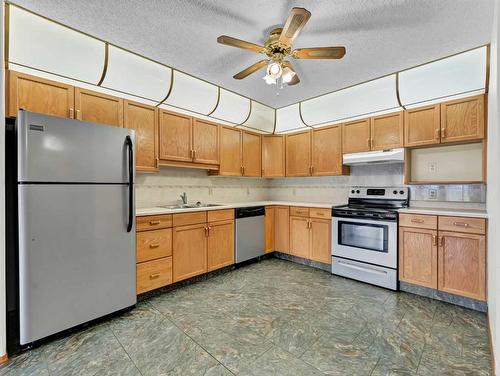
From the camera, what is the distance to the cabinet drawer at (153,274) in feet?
8.48

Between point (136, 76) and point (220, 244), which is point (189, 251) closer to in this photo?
point (220, 244)

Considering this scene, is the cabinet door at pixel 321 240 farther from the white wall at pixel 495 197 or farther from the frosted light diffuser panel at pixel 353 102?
the white wall at pixel 495 197

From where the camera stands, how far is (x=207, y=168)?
3.71 metres

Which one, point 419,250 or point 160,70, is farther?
point 160,70

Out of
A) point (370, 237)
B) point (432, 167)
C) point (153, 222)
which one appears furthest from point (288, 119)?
point (153, 222)

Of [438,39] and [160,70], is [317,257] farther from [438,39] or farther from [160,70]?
[160,70]

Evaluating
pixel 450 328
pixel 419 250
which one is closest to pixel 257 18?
pixel 419 250

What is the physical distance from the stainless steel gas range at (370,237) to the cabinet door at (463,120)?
0.86 m

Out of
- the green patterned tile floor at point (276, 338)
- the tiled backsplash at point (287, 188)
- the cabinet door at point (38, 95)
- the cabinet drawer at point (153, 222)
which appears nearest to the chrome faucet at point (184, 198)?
the tiled backsplash at point (287, 188)

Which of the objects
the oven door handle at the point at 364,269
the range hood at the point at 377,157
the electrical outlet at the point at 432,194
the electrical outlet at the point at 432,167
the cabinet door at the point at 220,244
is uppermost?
the range hood at the point at 377,157

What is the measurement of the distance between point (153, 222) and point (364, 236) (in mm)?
2566

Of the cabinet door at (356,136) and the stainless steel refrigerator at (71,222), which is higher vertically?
the cabinet door at (356,136)

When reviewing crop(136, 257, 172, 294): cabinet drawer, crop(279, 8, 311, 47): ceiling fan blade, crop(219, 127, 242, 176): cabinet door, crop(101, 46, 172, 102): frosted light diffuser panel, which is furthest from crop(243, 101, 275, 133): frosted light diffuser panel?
crop(136, 257, 172, 294): cabinet drawer

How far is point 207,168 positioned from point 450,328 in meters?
3.21
